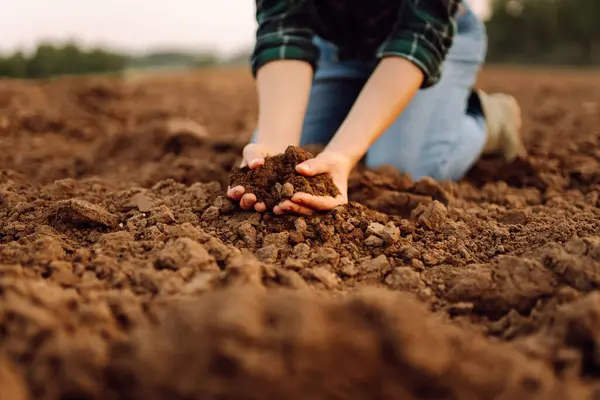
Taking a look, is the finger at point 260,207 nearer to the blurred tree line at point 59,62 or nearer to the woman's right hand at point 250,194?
the woman's right hand at point 250,194

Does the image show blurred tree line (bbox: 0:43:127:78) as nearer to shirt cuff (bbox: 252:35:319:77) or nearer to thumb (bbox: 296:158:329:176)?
shirt cuff (bbox: 252:35:319:77)

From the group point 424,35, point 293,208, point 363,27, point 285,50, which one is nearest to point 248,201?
point 293,208

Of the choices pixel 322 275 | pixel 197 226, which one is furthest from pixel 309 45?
pixel 322 275

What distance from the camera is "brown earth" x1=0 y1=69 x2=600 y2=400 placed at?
2.65ft

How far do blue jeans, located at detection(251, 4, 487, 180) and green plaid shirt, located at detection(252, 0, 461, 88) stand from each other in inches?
9.0

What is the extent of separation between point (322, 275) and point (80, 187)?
1.06 metres

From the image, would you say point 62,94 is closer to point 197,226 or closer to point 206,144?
point 206,144

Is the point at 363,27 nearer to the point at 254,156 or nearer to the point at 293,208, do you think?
the point at 254,156

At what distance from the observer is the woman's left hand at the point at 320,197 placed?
154 cm

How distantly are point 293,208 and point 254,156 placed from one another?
0.28m

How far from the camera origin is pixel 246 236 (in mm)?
1491

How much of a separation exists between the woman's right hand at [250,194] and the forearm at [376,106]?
0.21m

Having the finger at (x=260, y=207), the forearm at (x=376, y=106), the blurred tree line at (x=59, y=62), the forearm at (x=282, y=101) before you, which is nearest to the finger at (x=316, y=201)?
the finger at (x=260, y=207)

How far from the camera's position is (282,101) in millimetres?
1912
